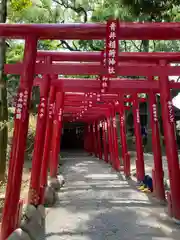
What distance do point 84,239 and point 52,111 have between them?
4.65 metres

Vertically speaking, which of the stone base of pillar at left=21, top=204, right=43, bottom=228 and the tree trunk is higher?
A: the tree trunk

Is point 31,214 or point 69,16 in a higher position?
point 69,16

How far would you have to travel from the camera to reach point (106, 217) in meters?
6.32

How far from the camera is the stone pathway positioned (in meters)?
5.21

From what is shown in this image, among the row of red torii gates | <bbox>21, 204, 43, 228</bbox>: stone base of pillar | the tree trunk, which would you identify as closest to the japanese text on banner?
the row of red torii gates

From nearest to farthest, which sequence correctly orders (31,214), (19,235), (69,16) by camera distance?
(19,235) → (31,214) → (69,16)

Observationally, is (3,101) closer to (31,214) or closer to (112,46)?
(31,214)

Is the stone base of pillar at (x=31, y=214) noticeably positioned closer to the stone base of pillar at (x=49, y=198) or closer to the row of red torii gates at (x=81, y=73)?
the row of red torii gates at (x=81, y=73)

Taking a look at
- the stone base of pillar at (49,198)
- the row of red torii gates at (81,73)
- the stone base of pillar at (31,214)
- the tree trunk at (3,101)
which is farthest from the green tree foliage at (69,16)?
the stone base of pillar at (31,214)

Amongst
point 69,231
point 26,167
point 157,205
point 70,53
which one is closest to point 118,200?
point 157,205

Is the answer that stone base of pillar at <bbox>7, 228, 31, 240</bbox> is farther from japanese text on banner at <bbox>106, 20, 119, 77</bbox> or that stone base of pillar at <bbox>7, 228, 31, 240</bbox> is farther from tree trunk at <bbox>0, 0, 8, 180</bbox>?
tree trunk at <bbox>0, 0, 8, 180</bbox>

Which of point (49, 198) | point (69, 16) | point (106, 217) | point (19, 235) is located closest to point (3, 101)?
point (49, 198)

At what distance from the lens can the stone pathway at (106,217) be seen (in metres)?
5.21

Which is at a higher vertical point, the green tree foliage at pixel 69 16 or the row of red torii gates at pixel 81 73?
the green tree foliage at pixel 69 16
